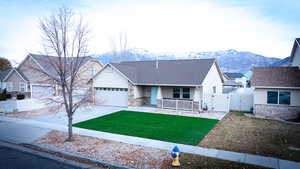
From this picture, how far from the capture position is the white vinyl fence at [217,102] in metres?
16.5

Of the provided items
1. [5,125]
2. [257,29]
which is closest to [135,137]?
[5,125]

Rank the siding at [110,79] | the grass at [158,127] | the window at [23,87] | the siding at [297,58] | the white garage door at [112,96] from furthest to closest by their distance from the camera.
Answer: the window at [23,87] → the white garage door at [112,96] → the siding at [110,79] → the siding at [297,58] → the grass at [158,127]

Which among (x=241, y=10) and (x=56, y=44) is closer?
(x=56, y=44)

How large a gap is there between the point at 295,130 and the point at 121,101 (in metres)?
14.4

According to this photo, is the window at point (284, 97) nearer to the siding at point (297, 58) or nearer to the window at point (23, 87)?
the siding at point (297, 58)

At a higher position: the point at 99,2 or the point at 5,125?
the point at 99,2

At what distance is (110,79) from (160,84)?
18.6 ft

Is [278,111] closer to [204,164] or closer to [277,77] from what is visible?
[277,77]

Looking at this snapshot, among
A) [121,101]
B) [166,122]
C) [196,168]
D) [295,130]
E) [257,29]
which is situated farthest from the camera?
[257,29]

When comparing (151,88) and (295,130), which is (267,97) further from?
(151,88)

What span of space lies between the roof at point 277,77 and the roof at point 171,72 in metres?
4.28

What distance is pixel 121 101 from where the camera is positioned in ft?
61.8

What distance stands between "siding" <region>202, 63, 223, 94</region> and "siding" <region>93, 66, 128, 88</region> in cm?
800

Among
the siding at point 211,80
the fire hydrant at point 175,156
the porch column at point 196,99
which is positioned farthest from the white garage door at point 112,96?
the fire hydrant at point 175,156
